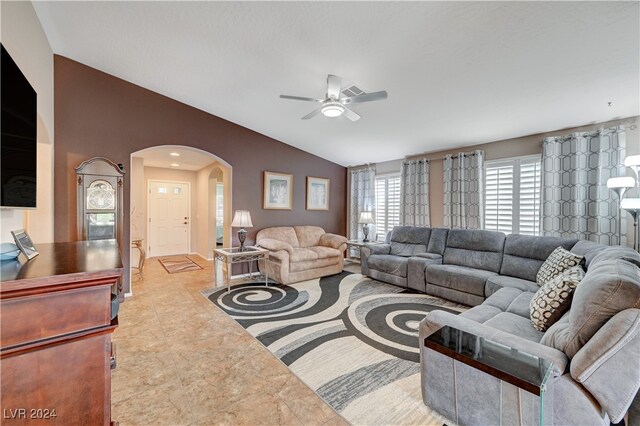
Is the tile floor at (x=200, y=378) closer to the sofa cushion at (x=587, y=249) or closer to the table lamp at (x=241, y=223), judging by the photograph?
the table lamp at (x=241, y=223)

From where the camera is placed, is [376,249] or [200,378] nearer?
[200,378]

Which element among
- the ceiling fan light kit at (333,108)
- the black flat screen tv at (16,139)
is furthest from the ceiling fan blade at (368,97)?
the black flat screen tv at (16,139)

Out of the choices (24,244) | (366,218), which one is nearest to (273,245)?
(366,218)

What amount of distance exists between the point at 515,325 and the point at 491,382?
2.62 feet

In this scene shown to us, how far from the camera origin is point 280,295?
3.94 meters

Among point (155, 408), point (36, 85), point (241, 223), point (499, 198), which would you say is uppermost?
point (36, 85)

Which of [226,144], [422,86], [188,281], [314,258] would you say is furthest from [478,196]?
[188,281]

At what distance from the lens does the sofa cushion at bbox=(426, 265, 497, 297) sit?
3.38 metres

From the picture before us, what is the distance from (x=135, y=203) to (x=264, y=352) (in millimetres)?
4895

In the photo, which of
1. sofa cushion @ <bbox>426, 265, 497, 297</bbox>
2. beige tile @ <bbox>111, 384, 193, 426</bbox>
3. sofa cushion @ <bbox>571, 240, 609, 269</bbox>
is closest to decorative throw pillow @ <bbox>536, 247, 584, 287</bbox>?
sofa cushion @ <bbox>571, 240, 609, 269</bbox>

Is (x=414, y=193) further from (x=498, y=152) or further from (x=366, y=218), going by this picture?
(x=498, y=152)

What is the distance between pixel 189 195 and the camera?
7430mm

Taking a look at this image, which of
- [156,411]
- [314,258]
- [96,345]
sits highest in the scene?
[96,345]

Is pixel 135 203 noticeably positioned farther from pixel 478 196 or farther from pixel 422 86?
pixel 478 196
